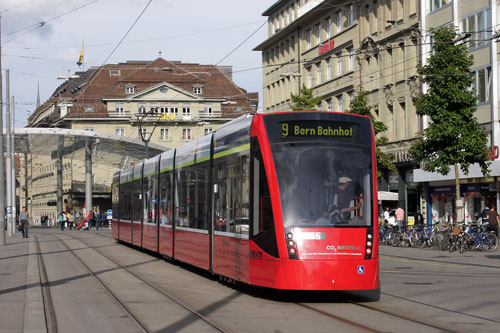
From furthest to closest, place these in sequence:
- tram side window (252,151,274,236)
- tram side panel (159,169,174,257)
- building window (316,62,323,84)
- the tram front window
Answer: building window (316,62,323,84) < tram side panel (159,169,174,257) < tram side window (252,151,274,236) < the tram front window

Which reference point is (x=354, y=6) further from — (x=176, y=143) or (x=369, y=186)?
(x=176, y=143)

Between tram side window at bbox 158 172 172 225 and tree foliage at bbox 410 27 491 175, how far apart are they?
12.6 m

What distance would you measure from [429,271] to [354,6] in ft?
116

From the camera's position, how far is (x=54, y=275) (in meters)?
19.1

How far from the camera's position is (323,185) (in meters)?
13.2

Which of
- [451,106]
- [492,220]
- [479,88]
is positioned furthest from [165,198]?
[479,88]

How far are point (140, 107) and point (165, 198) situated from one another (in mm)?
79878

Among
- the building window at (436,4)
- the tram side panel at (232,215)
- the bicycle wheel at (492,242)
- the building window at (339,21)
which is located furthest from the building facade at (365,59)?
the tram side panel at (232,215)

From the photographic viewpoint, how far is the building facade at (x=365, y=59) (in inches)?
1817

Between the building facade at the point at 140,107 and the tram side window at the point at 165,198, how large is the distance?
75700mm

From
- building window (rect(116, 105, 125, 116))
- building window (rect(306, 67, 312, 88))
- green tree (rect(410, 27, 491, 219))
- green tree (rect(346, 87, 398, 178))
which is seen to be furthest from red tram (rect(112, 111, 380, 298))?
building window (rect(116, 105, 125, 116))

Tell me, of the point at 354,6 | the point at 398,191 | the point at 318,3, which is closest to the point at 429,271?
the point at 398,191

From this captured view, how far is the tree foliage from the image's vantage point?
103 feet

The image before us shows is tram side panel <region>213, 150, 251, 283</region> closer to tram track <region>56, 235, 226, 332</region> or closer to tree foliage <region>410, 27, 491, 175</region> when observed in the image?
tram track <region>56, 235, 226, 332</region>
